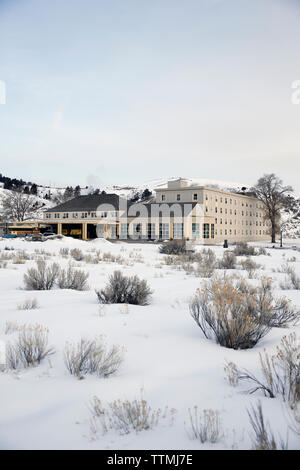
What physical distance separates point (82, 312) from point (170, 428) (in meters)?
3.91

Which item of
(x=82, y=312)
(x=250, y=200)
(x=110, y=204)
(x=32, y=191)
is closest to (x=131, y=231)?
(x=110, y=204)

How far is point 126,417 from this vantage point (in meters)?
2.62

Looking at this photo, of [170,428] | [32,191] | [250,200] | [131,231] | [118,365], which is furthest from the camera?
[32,191]

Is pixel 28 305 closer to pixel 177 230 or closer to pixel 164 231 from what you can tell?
pixel 177 230


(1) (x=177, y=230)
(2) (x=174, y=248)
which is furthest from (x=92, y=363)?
(1) (x=177, y=230)

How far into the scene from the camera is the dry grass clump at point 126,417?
2.56 meters

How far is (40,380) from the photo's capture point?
11.3 ft

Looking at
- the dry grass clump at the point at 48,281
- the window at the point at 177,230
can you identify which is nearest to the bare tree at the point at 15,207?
the window at the point at 177,230

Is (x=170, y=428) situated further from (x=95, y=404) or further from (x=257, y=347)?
(x=257, y=347)

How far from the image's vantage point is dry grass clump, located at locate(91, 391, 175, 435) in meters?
2.56

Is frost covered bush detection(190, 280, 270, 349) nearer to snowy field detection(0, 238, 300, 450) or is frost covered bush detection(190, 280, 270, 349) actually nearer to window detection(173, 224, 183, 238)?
snowy field detection(0, 238, 300, 450)

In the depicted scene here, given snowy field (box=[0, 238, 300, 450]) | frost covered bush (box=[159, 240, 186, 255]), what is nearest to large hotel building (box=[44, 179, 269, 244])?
frost covered bush (box=[159, 240, 186, 255])

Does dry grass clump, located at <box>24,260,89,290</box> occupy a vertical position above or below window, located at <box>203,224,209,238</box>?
below

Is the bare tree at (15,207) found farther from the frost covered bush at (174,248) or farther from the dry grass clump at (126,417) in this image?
the dry grass clump at (126,417)
